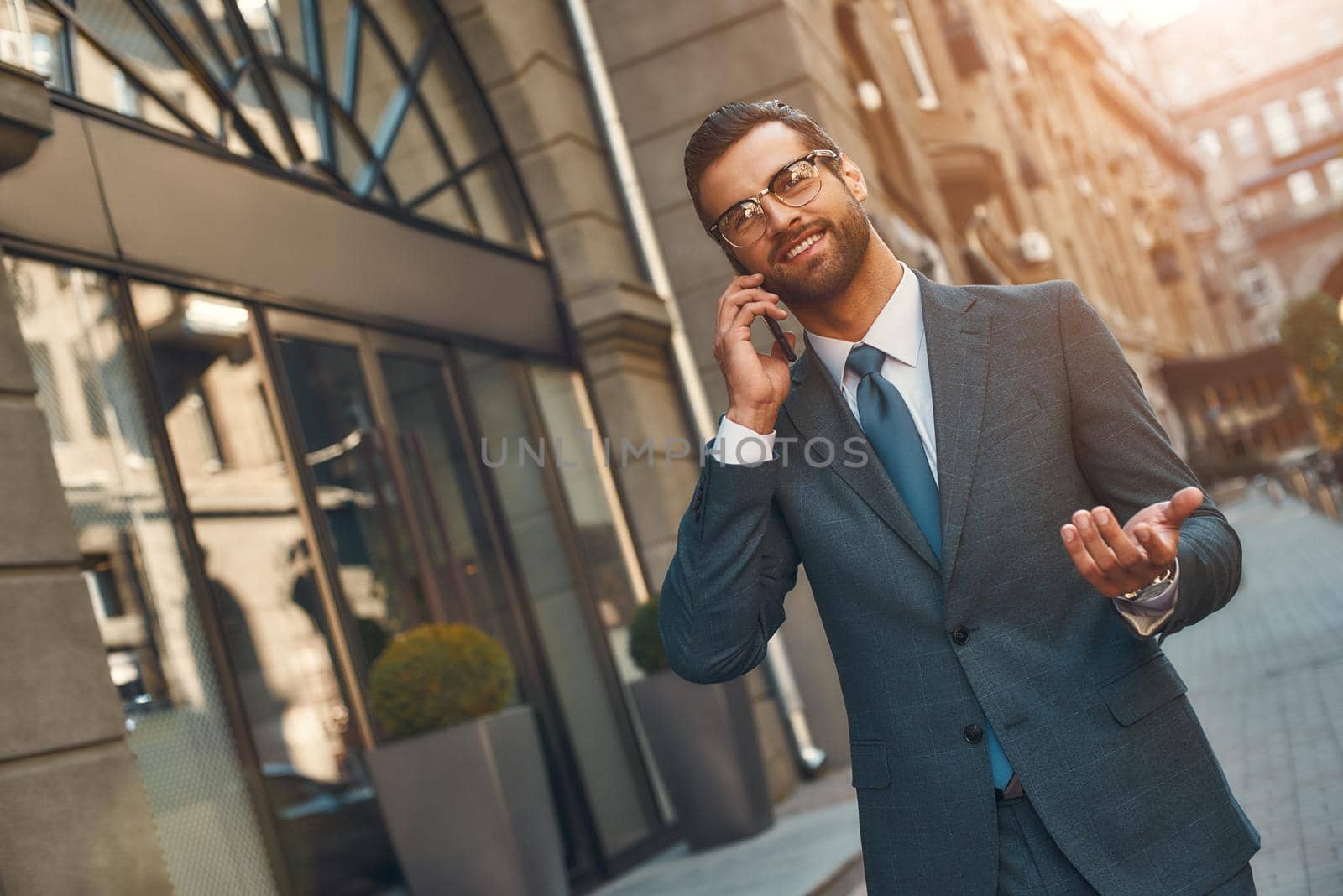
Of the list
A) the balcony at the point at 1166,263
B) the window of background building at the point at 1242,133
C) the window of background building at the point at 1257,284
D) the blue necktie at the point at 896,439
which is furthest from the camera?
the window of background building at the point at 1242,133

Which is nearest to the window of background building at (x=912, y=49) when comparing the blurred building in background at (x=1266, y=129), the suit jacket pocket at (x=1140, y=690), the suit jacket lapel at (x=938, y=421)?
the suit jacket lapel at (x=938, y=421)

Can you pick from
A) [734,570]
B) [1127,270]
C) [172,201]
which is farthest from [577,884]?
[1127,270]

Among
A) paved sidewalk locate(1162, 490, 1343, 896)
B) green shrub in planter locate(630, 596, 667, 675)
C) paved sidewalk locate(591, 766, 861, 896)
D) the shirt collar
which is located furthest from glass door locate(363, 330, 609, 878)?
the shirt collar

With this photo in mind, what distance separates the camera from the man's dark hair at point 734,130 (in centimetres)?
228

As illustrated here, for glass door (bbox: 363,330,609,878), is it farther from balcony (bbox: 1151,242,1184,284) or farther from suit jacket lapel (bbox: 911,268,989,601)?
balcony (bbox: 1151,242,1184,284)

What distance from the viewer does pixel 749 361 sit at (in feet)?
7.32

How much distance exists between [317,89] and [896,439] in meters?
6.83

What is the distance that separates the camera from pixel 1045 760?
2.03 m

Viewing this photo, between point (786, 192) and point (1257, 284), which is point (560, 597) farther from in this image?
point (1257, 284)

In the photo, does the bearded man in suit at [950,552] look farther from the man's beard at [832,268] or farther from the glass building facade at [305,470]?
the glass building facade at [305,470]

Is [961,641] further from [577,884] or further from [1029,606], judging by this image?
[577,884]

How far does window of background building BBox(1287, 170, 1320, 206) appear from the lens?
73938 millimetres

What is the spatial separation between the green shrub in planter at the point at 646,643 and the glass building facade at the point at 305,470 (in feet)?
2.24

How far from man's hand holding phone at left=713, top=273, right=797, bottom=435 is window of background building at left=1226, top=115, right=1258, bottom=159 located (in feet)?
277
